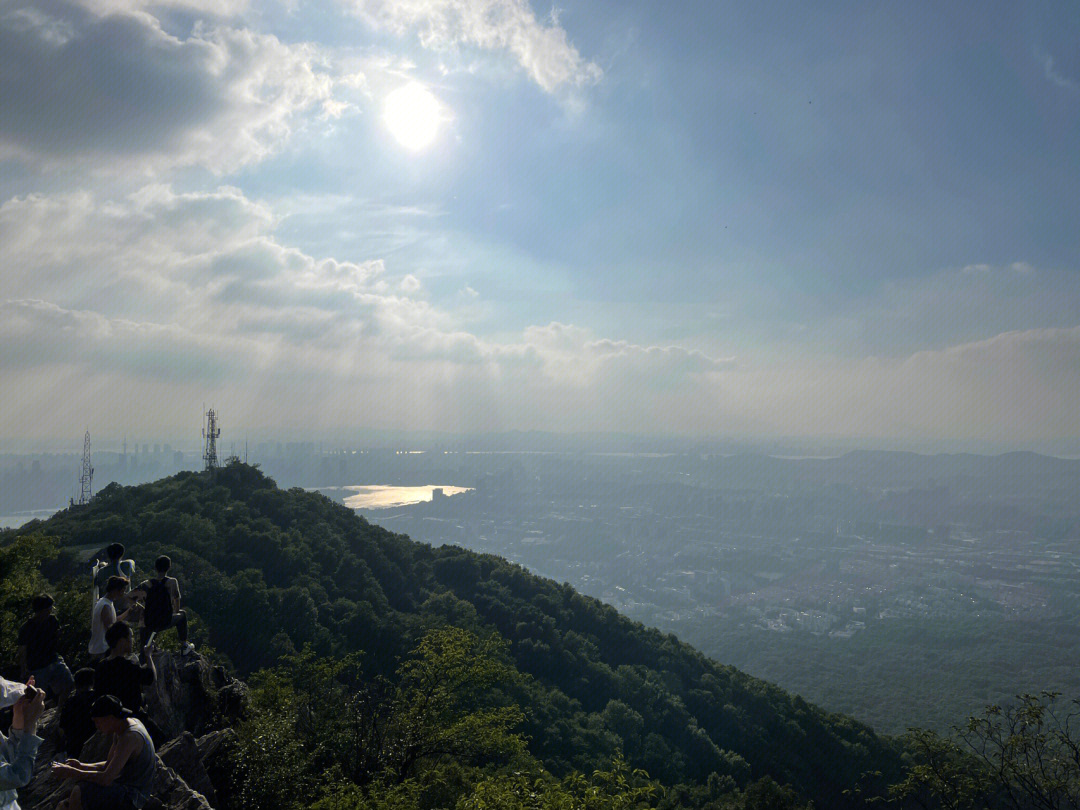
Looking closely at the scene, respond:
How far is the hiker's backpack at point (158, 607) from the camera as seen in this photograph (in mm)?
13398

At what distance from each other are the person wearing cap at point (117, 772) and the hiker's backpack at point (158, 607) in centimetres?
647

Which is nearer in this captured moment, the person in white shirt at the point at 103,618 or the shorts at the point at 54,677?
the shorts at the point at 54,677

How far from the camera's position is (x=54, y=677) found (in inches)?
456

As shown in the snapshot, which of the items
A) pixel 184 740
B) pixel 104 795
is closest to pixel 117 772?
pixel 104 795

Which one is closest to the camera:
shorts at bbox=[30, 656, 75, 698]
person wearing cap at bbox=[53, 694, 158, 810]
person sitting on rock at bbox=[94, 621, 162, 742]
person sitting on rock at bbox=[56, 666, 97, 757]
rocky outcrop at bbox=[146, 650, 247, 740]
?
person wearing cap at bbox=[53, 694, 158, 810]

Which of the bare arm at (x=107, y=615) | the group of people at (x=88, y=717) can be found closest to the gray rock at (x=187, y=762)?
the group of people at (x=88, y=717)

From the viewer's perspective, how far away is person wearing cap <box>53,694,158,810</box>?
714cm

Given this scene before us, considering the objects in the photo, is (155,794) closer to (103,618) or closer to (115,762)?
(103,618)

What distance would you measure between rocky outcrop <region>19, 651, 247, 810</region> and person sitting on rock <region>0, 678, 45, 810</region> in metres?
2.27

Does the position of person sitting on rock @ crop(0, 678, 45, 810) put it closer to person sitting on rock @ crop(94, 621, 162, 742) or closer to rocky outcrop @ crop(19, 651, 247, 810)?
person sitting on rock @ crop(94, 621, 162, 742)

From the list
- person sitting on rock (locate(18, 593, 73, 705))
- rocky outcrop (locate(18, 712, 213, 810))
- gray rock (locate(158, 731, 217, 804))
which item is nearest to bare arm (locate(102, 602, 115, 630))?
person sitting on rock (locate(18, 593, 73, 705))

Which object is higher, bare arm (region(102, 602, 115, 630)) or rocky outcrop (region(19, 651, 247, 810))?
bare arm (region(102, 602, 115, 630))

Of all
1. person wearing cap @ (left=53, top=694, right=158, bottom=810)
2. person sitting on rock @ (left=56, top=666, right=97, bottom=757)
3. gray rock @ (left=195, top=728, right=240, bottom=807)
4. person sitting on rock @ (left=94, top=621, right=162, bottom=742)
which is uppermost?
person sitting on rock @ (left=94, top=621, right=162, bottom=742)

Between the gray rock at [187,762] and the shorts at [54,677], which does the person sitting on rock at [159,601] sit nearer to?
the shorts at [54,677]
